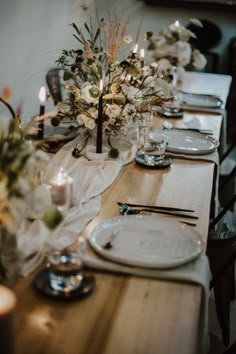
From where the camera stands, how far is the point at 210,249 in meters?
2.36

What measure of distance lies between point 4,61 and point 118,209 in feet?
6.75

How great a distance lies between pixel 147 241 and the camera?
1605 mm

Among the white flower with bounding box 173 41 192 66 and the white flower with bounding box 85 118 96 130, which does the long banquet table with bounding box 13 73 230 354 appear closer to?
the white flower with bounding box 85 118 96 130

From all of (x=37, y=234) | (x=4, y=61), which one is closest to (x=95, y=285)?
(x=37, y=234)

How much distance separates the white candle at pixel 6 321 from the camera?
1.02 m

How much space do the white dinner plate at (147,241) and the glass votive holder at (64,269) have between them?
0.15m

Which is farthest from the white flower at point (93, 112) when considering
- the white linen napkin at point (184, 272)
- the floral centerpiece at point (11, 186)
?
the floral centerpiece at point (11, 186)

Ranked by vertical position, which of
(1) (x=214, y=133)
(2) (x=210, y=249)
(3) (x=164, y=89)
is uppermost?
(3) (x=164, y=89)

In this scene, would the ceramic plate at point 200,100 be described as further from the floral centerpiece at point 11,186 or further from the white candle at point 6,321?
the white candle at point 6,321

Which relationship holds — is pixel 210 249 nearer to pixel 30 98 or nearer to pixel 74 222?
pixel 74 222

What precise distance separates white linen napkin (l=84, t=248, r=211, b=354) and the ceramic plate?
2.06 m

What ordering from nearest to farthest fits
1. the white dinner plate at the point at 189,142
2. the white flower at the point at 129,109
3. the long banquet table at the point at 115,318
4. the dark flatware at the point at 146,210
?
the long banquet table at the point at 115,318, the dark flatware at the point at 146,210, the white flower at the point at 129,109, the white dinner plate at the point at 189,142

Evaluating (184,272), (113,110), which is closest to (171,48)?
(113,110)

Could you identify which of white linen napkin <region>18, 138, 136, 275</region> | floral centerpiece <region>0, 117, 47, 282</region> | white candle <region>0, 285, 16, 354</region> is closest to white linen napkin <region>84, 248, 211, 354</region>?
white linen napkin <region>18, 138, 136, 275</region>
